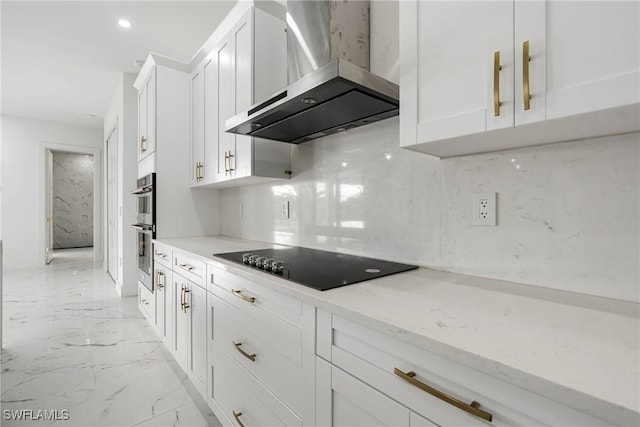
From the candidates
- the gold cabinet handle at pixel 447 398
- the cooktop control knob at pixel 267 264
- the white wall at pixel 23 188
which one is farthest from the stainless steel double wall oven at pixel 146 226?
the white wall at pixel 23 188

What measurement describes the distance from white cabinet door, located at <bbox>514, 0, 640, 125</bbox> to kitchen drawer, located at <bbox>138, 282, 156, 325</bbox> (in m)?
2.84

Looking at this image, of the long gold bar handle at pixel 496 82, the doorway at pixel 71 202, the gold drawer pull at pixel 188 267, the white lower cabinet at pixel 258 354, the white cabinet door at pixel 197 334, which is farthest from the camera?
the doorway at pixel 71 202

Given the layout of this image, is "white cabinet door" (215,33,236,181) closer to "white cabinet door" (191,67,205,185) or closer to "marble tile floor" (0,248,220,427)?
"white cabinet door" (191,67,205,185)

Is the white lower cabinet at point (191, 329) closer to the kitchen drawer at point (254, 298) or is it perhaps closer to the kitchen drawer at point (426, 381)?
the kitchen drawer at point (254, 298)

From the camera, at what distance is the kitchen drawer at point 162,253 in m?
2.20

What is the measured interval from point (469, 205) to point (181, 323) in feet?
5.97

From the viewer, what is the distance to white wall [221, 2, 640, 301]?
0.86m

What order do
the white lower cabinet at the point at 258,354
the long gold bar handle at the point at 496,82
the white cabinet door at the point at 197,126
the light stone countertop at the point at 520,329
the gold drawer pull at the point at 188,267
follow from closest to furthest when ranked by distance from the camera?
the light stone countertop at the point at 520,329 → the long gold bar handle at the point at 496,82 → the white lower cabinet at the point at 258,354 → the gold drawer pull at the point at 188,267 → the white cabinet door at the point at 197,126

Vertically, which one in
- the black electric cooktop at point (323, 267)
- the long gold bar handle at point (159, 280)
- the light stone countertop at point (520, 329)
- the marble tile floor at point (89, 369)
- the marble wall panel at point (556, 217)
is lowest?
the marble tile floor at point (89, 369)

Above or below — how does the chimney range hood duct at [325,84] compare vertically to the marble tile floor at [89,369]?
above

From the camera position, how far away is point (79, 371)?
2100 mm

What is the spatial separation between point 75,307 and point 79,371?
1689mm

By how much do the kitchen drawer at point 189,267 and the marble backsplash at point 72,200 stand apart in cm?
869

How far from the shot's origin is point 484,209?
3.65ft
